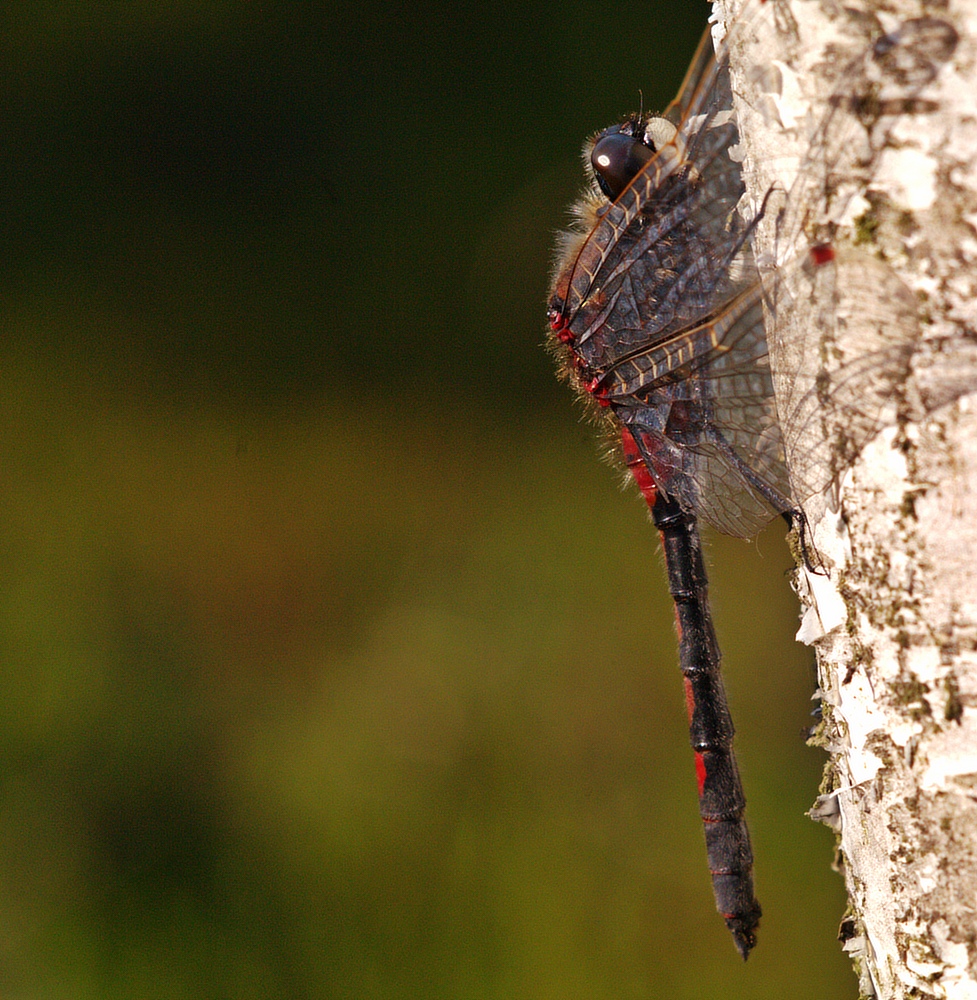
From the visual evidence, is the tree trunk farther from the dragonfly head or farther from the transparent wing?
the dragonfly head

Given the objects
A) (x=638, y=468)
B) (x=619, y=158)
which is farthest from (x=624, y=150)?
(x=638, y=468)

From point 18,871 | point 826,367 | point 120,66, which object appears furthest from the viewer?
point 120,66

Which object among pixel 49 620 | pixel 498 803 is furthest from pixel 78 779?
pixel 498 803

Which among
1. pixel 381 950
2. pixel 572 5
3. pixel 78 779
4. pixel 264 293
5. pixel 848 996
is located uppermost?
pixel 572 5

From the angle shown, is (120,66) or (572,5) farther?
(572,5)

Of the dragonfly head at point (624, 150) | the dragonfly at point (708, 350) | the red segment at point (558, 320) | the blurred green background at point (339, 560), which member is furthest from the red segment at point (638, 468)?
the blurred green background at point (339, 560)

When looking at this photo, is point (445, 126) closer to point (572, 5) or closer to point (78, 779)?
point (572, 5)

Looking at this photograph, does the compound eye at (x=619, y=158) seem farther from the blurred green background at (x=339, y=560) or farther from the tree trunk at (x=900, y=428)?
the blurred green background at (x=339, y=560)
